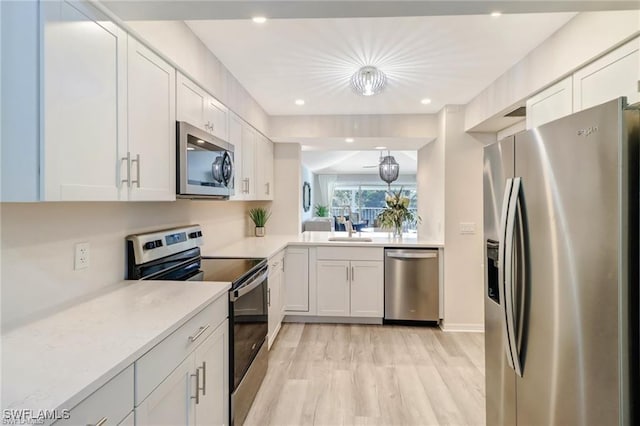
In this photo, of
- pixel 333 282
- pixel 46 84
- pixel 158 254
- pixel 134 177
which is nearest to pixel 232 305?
pixel 158 254

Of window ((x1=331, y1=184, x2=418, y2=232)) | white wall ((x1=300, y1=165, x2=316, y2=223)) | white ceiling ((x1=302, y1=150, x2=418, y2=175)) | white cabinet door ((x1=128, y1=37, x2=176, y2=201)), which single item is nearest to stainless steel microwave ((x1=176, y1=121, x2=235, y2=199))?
white cabinet door ((x1=128, y1=37, x2=176, y2=201))

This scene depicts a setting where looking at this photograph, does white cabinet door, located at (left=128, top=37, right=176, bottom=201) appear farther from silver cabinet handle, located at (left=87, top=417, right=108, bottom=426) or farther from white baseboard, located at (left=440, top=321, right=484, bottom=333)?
white baseboard, located at (left=440, top=321, right=484, bottom=333)

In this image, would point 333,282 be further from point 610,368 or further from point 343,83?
point 610,368

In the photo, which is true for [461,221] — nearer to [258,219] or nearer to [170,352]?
[258,219]

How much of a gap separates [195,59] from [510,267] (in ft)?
6.94

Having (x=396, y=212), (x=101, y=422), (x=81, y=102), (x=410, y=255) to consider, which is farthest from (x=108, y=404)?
(x=396, y=212)

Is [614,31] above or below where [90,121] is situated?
above

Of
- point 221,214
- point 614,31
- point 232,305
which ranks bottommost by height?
point 232,305

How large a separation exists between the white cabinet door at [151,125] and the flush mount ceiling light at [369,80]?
1348 mm

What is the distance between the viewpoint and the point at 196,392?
1.41 m

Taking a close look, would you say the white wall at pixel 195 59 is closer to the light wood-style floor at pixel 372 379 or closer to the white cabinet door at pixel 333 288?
the white cabinet door at pixel 333 288

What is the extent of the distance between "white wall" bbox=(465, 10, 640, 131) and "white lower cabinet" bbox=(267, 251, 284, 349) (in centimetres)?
240

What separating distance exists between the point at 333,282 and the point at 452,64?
2452 mm

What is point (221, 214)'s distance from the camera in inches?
129
